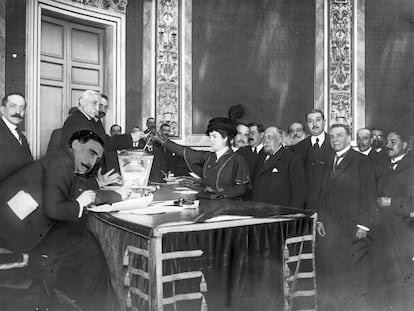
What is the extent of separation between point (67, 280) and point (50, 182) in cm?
68

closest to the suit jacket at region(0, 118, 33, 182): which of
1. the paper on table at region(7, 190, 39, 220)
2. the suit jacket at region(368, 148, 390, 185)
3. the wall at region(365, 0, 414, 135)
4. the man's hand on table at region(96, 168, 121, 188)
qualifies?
the paper on table at region(7, 190, 39, 220)

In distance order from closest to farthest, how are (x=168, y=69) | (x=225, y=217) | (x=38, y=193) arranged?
(x=225, y=217)
(x=38, y=193)
(x=168, y=69)


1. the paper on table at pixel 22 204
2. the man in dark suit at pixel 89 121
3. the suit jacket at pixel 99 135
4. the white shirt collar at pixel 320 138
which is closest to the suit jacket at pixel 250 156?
the white shirt collar at pixel 320 138

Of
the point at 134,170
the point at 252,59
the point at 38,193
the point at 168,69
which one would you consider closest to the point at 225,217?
the point at 134,170

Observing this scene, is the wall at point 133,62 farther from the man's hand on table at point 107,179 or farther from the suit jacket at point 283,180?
the suit jacket at point 283,180

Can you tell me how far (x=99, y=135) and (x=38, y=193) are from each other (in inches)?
29.1

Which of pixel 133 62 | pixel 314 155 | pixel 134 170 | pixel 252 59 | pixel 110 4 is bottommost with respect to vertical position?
pixel 134 170

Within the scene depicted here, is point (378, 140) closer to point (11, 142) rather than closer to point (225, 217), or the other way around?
point (225, 217)

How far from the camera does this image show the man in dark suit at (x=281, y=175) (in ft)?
12.3

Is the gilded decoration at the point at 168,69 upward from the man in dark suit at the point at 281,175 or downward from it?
upward

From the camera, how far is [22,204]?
111 inches

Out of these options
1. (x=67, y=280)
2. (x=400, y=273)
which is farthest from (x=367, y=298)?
(x=67, y=280)

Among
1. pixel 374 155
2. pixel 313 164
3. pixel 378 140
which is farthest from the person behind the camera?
pixel 378 140

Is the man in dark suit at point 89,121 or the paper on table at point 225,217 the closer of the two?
the paper on table at point 225,217
